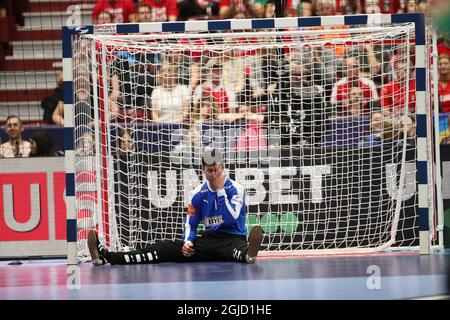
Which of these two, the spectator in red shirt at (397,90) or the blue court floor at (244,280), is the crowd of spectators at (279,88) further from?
the blue court floor at (244,280)

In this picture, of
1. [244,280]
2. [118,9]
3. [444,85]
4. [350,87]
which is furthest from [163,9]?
[244,280]

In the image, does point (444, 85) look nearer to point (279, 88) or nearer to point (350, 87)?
point (350, 87)

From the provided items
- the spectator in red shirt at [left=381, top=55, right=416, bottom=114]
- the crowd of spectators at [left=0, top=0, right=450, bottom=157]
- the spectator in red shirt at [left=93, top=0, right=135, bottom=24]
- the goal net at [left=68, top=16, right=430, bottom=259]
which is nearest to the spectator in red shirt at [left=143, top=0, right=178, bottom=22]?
the spectator in red shirt at [left=93, top=0, right=135, bottom=24]

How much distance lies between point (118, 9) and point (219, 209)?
644 cm

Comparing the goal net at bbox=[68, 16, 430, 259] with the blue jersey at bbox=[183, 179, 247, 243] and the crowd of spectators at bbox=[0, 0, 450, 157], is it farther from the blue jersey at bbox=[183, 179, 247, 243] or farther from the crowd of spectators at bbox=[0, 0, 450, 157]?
the blue jersey at bbox=[183, 179, 247, 243]

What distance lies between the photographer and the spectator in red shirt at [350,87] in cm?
1288

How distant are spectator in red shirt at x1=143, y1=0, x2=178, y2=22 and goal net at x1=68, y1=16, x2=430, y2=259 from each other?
3.19 m

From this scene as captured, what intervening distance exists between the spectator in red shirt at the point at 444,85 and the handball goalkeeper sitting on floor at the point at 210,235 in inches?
154

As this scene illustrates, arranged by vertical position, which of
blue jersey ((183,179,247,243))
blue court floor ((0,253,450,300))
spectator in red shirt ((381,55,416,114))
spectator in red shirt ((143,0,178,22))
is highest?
spectator in red shirt ((143,0,178,22))

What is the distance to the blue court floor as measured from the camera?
768cm

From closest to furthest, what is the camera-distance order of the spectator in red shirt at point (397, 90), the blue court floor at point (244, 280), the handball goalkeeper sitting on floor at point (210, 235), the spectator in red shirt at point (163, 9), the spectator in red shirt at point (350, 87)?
the blue court floor at point (244, 280) < the handball goalkeeper sitting on floor at point (210, 235) < the spectator in red shirt at point (397, 90) < the spectator in red shirt at point (350, 87) < the spectator in red shirt at point (163, 9)

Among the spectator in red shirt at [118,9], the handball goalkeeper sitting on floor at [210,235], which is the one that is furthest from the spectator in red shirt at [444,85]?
the spectator in red shirt at [118,9]

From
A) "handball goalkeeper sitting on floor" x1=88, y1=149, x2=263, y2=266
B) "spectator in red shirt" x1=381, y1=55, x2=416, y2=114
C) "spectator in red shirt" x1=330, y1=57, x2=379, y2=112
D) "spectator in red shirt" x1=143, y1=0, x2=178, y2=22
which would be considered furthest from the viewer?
"spectator in red shirt" x1=143, y1=0, x2=178, y2=22
